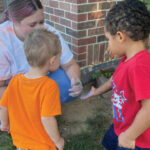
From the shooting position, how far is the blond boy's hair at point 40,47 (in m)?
1.43

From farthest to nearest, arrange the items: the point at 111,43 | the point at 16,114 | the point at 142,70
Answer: the point at 16,114 < the point at 111,43 < the point at 142,70

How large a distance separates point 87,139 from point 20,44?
1317 millimetres

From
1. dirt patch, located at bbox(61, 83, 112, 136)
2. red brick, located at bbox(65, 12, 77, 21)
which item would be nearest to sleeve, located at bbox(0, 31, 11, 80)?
dirt patch, located at bbox(61, 83, 112, 136)

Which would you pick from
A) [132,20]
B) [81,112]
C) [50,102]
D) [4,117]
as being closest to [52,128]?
[50,102]

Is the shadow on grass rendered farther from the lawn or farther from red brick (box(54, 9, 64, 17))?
red brick (box(54, 9, 64, 17))

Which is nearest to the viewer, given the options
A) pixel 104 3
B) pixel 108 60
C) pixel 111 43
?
pixel 111 43

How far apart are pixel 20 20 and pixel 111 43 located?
1.01 m

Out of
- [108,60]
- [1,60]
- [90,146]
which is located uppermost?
[1,60]

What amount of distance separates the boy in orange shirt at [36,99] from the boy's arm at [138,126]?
0.49m

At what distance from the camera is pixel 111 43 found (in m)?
1.42

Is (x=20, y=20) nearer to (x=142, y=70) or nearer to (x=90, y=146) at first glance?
(x=142, y=70)

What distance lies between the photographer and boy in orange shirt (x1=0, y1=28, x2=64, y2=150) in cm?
143

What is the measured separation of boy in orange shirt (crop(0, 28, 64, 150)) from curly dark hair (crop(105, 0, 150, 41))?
45cm

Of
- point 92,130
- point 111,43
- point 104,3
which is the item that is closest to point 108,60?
point 104,3
